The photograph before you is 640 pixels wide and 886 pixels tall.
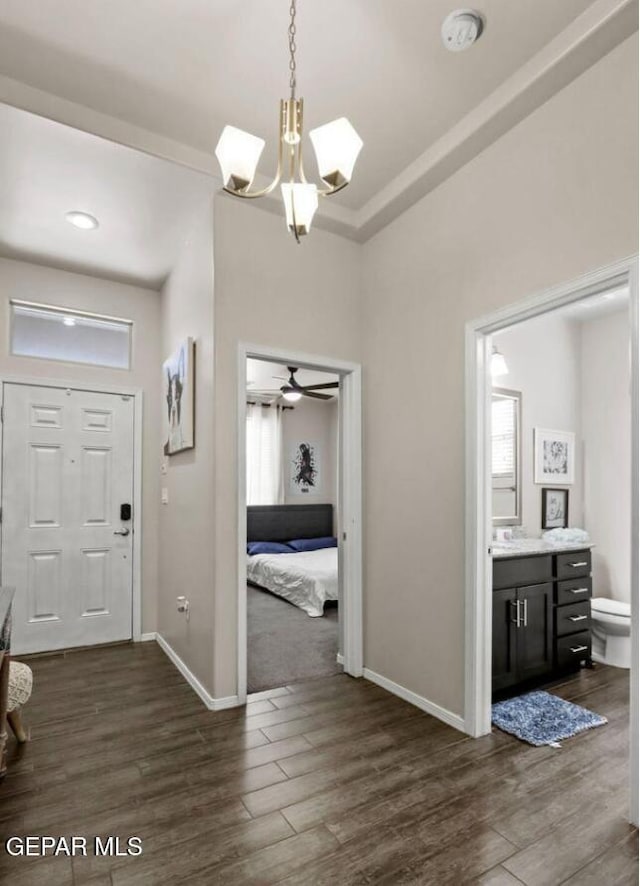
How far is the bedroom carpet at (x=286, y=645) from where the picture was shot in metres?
3.24

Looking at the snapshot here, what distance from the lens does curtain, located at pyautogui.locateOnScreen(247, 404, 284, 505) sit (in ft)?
23.3

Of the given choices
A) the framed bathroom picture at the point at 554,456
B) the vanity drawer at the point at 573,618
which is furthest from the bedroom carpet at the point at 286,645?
the framed bathroom picture at the point at 554,456

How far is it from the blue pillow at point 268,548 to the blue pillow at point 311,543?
116mm

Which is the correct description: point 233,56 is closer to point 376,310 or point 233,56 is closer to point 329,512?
point 376,310

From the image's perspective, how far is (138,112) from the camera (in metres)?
2.42

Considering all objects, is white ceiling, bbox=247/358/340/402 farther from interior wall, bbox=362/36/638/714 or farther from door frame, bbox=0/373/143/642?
interior wall, bbox=362/36/638/714

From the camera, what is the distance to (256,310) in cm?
297

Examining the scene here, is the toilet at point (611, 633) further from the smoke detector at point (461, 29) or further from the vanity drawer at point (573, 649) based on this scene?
the smoke detector at point (461, 29)

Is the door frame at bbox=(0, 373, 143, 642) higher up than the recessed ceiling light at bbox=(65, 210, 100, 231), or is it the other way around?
the recessed ceiling light at bbox=(65, 210, 100, 231)

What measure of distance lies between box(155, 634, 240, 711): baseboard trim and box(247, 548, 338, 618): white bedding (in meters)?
1.53

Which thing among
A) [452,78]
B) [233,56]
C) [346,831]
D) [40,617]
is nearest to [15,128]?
[233,56]

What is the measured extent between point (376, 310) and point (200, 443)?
4.88 feet

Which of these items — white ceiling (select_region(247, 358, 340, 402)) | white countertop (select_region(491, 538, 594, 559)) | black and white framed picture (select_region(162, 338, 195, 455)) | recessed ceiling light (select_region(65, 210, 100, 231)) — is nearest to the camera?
white countertop (select_region(491, 538, 594, 559))

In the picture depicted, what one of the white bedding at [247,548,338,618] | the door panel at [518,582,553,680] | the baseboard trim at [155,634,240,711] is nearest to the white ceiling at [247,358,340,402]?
the white bedding at [247,548,338,618]
